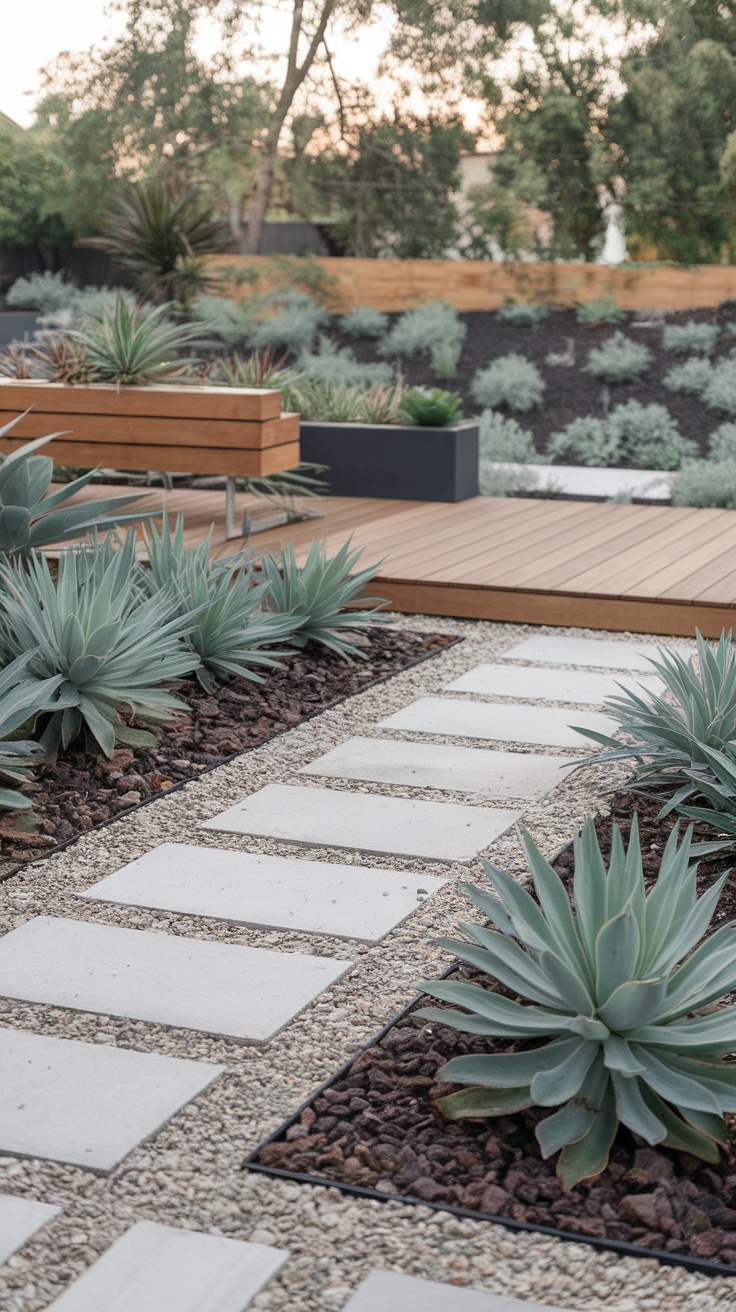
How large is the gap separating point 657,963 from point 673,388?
11.3 metres

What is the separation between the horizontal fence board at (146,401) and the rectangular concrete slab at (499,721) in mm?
2309

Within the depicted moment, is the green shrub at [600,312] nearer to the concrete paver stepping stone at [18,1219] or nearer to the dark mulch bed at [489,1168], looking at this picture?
the dark mulch bed at [489,1168]

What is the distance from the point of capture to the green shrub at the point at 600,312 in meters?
14.1

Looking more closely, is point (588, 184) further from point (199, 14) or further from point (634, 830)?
point (634, 830)

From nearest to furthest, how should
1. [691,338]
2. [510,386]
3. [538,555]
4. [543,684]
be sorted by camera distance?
[543,684]
[538,555]
[510,386]
[691,338]

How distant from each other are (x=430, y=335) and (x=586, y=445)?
3.36m

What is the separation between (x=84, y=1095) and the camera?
2240mm

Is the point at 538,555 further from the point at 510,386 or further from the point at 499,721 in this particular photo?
the point at 510,386

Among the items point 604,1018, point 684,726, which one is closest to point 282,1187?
point 604,1018

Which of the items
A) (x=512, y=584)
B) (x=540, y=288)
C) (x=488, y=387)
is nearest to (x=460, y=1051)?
(x=512, y=584)

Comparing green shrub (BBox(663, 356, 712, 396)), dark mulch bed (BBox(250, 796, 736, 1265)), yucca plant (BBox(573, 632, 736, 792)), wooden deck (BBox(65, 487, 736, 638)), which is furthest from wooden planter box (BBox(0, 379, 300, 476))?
green shrub (BBox(663, 356, 712, 396))

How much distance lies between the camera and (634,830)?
223 cm

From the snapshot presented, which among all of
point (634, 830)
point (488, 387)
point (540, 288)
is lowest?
point (634, 830)

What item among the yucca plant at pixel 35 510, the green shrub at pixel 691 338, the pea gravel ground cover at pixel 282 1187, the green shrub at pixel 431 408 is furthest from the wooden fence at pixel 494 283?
the pea gravel ground cover at pixel 282 1187
